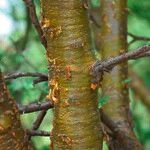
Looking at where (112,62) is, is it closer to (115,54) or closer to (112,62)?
(112,62)

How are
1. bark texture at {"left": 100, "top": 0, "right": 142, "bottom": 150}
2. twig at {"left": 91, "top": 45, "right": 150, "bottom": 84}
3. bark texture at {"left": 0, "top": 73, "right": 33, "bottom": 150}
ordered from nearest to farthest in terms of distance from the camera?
1. twig at {"left": 91, "top": 45, "right": 150, "bottom": 84}
2. bark texture at {"left": 0, "top": 73, "right": 33, "bottom": 150}
3. bark texture at {"left": 100, "top": 0, "right": 142, "bottom": 150}

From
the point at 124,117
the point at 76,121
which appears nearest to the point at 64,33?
the point at 76,121

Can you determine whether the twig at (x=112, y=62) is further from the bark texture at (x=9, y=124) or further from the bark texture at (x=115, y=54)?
the bark texture at (x=115, y=54)

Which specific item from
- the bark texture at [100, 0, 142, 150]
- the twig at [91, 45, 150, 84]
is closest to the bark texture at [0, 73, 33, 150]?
the twig at [91, 45, 150, 84]

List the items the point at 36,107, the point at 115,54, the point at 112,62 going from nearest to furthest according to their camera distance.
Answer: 1. the point at 112,62
2. the point at 36,107
3. the point at 115,54

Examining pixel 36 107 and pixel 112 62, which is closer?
pixel 112 62

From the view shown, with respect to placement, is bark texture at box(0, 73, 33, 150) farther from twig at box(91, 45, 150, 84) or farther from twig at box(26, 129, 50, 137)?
twig at box(91, 45, 150, 84)

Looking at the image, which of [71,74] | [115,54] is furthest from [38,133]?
[115,54]
